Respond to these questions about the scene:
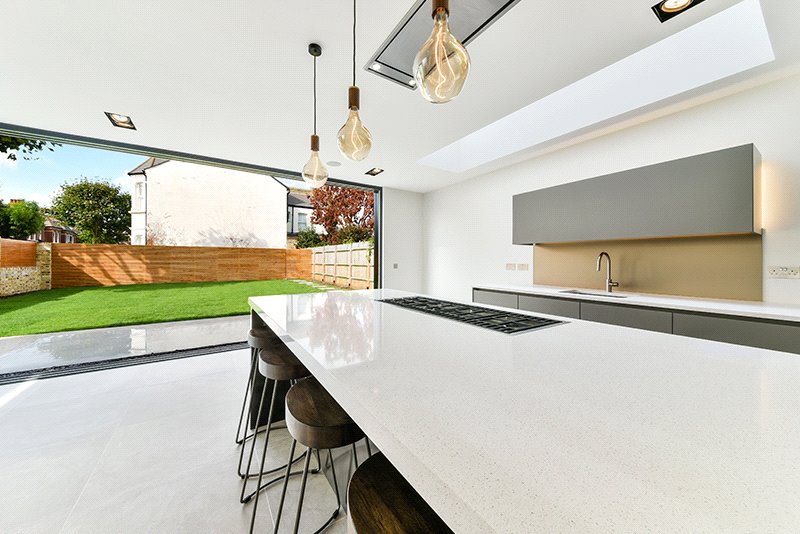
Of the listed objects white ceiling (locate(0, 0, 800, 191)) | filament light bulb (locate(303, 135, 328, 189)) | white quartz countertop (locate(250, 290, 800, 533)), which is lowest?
white quartz countertop (locate(250, 290, 800, 533))

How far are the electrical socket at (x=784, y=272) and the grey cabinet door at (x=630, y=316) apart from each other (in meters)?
0.83

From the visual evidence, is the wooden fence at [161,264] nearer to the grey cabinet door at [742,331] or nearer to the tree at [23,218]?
the tree at [23,218]

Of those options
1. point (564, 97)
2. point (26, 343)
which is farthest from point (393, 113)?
point (26, 343)

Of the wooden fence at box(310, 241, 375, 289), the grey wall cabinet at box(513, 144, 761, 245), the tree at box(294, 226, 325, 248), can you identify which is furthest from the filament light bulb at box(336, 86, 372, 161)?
the tree at box(294, 226, 325, 248)

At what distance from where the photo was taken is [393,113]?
254cm

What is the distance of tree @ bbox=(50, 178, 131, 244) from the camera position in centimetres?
357

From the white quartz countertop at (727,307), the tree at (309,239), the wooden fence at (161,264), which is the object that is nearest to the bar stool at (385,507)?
the white quartz countertop at (727,307)

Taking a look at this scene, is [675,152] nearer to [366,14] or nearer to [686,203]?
[686,203]

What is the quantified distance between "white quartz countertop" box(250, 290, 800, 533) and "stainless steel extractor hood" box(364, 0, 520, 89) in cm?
151

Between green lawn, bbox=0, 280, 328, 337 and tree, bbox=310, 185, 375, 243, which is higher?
tree, bbox=310, 185, 375, 243

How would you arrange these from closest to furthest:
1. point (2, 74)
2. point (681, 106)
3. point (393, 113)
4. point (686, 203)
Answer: point (2, 74), point (686, 203), point (681, 106), point (393, 113)

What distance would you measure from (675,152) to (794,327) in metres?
1.58

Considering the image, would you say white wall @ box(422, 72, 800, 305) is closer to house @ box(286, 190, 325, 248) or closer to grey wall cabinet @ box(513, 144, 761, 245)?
grey wall cabinet @ box(513, 144, 761, 245)

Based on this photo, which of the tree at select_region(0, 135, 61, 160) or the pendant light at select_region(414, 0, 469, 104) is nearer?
the pendant light at select_region(414, 0, 469, 104)
